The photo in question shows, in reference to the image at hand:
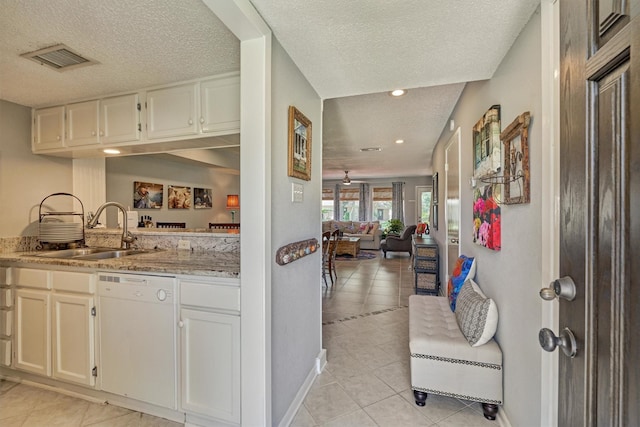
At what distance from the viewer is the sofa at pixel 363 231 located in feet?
29.4

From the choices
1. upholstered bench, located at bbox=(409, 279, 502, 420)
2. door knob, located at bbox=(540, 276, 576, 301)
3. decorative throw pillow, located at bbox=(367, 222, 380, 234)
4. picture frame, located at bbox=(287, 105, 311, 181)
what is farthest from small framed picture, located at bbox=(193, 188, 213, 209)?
door knob, located at bbox=(540, 276, 576, 301)

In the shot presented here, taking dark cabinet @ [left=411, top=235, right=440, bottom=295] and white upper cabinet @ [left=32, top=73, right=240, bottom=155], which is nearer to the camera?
white upper cabinet @ [left=32, top=73, right=240, bottom=155]

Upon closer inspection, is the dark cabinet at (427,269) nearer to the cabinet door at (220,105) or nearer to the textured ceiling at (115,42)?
the cabinet door at (220,105)

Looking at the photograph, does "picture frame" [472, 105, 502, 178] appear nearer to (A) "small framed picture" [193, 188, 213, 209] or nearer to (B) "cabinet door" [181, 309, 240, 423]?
(B) "cabinet door" [181, 309, 240, 423]

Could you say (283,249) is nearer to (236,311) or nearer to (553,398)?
(236,311)

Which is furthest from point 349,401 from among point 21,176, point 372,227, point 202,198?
point 372,227

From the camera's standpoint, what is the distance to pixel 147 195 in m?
4.69

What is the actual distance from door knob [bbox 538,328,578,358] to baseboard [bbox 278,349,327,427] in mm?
1432

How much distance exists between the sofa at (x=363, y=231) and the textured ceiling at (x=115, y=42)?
6.99 meters

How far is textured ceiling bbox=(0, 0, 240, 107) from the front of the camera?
1358mm

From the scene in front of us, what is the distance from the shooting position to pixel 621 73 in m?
0.54

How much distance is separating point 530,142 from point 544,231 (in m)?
0.44

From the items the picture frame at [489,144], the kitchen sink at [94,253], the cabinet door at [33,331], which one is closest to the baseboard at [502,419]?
the picture frame at [489,144]

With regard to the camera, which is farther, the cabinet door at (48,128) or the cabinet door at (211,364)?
the cabinet door at (48,128)
